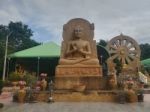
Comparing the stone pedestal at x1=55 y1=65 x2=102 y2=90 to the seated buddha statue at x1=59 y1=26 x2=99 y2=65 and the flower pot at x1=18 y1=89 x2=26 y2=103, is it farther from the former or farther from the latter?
the flower pot at x1=18 y1=89 x2=26 y2=103

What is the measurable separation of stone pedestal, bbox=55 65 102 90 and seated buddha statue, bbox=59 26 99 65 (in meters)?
0.33

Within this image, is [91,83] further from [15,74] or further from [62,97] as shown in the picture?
[15,74]

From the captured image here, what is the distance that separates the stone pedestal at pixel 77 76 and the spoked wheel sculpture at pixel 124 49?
12.0 metres

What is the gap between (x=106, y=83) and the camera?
1209cm

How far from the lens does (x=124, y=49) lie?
79.4 ft

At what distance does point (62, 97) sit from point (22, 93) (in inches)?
58.9

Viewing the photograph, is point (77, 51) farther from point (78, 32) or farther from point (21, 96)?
point (21, 96)

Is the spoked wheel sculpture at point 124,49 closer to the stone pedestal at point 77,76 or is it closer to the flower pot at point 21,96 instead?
the stone pedestal at point 77,76

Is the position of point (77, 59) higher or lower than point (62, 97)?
higher

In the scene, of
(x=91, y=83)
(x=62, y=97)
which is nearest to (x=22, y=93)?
(x=62, y=97)

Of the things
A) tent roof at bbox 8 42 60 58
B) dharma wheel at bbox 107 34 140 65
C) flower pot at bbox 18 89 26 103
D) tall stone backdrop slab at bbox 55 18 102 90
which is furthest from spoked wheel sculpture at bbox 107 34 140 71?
flower pot at bbox 18 89 26 103

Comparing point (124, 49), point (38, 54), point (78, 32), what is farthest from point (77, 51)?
point (38, 54)

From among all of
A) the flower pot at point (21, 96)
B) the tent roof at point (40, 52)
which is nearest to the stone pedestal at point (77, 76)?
the flower pot at point (21, 96)

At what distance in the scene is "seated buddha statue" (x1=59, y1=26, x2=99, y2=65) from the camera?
12.7 metres
